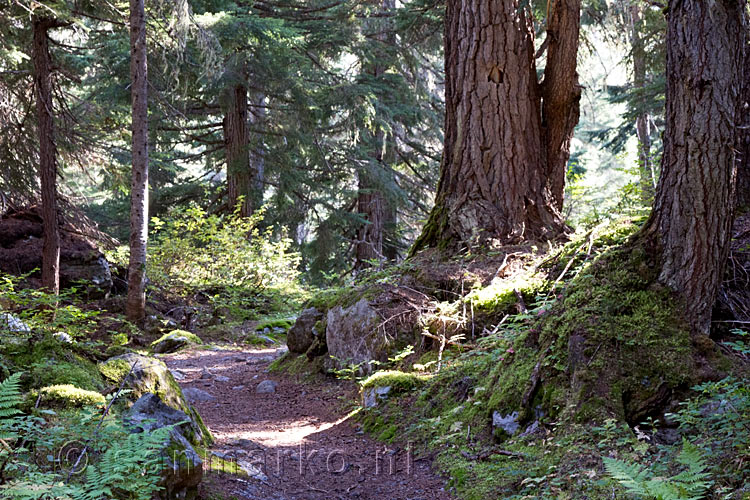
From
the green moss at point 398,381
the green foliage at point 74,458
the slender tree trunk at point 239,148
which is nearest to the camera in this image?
the green foliage at point 74,458

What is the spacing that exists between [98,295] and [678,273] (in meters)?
11.8

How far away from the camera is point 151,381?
3.87 meters

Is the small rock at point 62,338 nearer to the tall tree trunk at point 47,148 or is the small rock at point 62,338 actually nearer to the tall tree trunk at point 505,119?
the tall tree trunk at point 505,119

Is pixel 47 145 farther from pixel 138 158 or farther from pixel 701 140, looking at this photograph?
pixel 701 140

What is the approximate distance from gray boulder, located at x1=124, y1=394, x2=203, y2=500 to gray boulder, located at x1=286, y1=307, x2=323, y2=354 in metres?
4.30

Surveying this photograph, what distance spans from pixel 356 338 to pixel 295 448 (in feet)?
5.67

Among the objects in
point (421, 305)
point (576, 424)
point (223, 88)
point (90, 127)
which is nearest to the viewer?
point (576, 424)

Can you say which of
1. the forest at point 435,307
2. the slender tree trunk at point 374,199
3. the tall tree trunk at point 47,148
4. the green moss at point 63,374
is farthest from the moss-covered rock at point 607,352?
the slender tree trunk at point 374,199

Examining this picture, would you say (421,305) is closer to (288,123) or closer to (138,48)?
(138,48)

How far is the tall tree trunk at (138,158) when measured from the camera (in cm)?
1017

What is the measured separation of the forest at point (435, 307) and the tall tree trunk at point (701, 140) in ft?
0.05

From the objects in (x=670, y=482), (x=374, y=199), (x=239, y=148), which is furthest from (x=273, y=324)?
(x=670, y=482)

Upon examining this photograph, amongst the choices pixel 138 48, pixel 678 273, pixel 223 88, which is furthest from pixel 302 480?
pixel 223 88

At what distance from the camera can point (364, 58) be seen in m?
16.8
